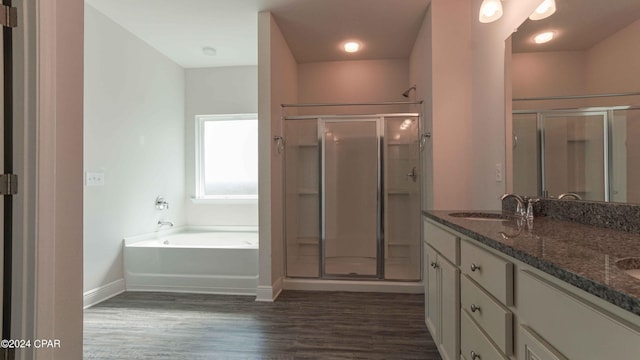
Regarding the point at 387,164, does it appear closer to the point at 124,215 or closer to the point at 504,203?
the point at 504,203

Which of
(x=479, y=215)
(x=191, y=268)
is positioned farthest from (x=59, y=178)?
(x=479, y=215)

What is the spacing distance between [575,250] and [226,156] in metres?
3.90

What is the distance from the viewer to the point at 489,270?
1.09 m

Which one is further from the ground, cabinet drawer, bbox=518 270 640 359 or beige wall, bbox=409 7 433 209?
beige wall, bbox=409 7 433 209

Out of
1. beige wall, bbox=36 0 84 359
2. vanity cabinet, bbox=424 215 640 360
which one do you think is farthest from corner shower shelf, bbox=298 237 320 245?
beige wall, bbox=36 0 84 359

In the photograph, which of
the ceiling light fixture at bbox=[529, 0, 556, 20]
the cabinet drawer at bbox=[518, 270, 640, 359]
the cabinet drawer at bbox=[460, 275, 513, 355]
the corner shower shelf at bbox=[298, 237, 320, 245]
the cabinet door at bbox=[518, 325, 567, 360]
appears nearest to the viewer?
the cabinet drawer at bbox=[518, 270, 640, 359]

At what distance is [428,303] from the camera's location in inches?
77.2

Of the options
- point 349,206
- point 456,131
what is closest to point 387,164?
point 349,206

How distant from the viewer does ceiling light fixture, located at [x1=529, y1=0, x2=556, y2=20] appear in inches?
64.4

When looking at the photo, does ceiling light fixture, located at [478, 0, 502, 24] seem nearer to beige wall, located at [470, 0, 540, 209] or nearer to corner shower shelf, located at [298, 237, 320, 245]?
beige wall, located at [470, 0, 540, 209]

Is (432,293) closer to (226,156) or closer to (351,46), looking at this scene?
(351,46)

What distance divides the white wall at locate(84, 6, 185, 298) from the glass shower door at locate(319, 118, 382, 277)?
6.52ft

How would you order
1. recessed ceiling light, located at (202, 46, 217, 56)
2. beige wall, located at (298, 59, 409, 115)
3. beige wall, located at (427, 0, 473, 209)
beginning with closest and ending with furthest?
beige wall, located at (427, 0, 473, 209), recessed ceiling light, located at (202, 46, 217, 56), beige wall, located at (298, 59, 409, 115)

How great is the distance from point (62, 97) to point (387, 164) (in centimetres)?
273
